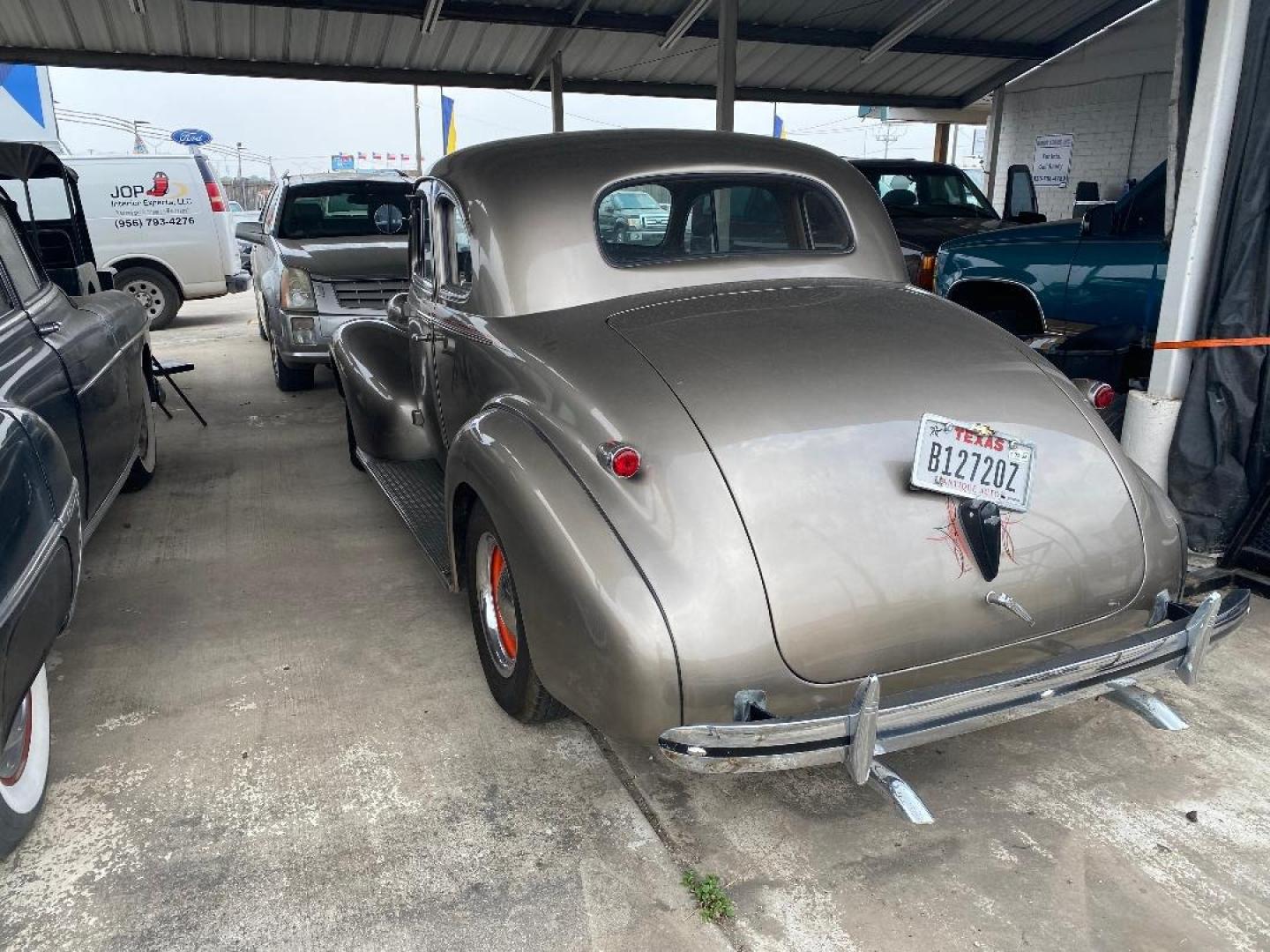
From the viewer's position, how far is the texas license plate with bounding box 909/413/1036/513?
2.28 metres

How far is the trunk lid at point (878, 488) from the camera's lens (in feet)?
7.25

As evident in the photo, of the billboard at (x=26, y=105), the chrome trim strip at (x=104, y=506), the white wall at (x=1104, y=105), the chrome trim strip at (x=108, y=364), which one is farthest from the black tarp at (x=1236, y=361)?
the billboard at (x=26, y=105)

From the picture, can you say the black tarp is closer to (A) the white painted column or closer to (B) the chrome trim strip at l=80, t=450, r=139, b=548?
(A) the white painted column

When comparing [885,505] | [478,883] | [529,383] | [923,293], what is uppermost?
[923,293]

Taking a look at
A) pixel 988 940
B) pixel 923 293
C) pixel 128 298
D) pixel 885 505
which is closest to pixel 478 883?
pixel 988 940

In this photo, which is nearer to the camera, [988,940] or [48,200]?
[988,940]

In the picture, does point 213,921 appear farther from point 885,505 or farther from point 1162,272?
point 1162,272

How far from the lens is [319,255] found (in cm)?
730

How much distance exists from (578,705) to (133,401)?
352 cm

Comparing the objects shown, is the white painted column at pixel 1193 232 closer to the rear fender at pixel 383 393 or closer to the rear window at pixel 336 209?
the rear fender at pixel 383 393

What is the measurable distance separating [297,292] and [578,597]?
580 centimetres

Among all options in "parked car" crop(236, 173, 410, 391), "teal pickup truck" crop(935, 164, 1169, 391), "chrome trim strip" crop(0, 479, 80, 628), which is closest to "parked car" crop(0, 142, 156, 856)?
"chrome trim strip" crop(0, 479, 80, 628)

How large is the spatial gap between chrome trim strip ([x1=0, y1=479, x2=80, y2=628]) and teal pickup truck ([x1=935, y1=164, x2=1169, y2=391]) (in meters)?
4.23

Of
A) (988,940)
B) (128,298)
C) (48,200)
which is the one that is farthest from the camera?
(48,200)
